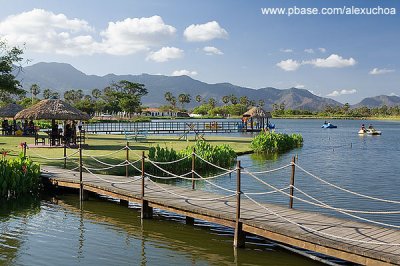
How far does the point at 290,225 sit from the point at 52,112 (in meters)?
21.5

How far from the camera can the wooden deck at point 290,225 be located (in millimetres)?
7598

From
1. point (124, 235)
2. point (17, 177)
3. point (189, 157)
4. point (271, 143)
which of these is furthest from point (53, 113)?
point (124, 235)

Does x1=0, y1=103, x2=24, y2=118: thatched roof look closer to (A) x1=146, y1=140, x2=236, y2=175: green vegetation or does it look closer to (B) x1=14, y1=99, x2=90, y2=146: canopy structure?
(B) x1=14, y1=99, x2=90, y2=146: canopy structure

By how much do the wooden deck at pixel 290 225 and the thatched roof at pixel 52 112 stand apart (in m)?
14.6

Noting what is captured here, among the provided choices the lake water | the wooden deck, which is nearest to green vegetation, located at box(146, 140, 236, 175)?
the lake water

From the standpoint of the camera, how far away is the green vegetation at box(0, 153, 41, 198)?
14180 millimetres

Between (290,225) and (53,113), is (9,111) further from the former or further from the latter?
(290,225)

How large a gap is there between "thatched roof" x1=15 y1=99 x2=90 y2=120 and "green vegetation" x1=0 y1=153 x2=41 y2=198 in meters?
12.3

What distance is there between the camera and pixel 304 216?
995 cm

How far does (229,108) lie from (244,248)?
166 meters

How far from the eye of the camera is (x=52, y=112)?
89.6 feet

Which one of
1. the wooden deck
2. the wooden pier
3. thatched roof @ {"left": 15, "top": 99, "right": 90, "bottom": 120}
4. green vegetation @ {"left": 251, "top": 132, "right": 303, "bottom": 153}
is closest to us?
the wooden deck

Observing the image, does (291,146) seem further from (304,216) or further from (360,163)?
(304,216)

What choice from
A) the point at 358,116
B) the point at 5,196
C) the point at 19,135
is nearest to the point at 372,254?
the point at 5,196
